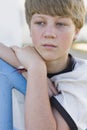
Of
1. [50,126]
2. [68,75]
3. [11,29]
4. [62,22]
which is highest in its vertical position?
[62,22]

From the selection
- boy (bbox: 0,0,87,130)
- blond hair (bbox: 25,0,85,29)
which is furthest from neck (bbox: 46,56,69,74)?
blond hair (bbox: 25,0,85,29)

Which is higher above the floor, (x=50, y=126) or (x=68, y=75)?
(x=68, y=75)

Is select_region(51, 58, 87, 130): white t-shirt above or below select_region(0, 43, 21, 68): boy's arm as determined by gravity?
below

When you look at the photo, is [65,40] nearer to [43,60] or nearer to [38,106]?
[43,60]

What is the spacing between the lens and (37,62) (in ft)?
3.68

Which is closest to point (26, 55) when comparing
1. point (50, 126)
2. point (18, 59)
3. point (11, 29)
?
point (18, 59)

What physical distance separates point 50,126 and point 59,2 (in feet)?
1.26

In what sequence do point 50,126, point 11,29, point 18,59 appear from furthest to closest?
1. point 11,29
2. point 18,59
3. point 50,126

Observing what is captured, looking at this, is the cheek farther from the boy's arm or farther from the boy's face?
the boy's arm

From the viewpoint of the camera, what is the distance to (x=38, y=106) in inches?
42.1

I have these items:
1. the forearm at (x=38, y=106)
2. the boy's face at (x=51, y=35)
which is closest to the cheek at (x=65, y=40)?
the boy's face at (x=51, y=35)

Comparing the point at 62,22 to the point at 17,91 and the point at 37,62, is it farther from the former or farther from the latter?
the point at 17,91

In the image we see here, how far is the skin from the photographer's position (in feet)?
3.49

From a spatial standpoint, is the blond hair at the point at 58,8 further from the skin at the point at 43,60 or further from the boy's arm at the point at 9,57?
the boy's arm at the point at 9,57
